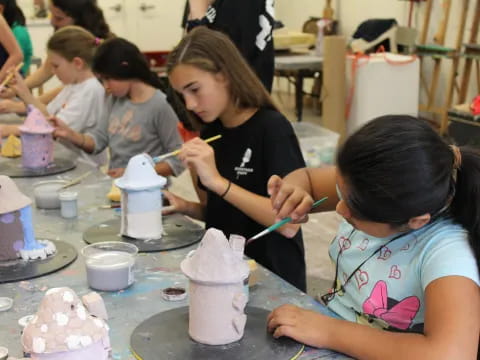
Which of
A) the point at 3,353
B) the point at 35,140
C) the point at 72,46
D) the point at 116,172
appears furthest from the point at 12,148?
the point at 3,353

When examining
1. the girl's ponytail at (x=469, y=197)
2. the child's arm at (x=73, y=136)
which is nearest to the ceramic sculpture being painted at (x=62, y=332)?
the girl's ponytail at (x=469, y=197)

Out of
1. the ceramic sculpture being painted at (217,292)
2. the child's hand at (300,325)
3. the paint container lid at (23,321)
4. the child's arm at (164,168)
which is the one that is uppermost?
the ceramic sculpture being painted at (217,292)

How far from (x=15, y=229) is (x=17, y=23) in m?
3.19

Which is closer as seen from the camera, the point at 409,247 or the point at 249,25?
the point at 409,247

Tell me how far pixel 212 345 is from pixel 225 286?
A: 0.32 ft

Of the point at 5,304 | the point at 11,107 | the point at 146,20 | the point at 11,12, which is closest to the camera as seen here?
the point at 5,304

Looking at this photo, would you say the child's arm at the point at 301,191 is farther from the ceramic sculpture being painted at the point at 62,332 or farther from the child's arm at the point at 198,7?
the child's arm at the point at 198,7

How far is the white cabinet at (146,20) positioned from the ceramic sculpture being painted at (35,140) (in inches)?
209

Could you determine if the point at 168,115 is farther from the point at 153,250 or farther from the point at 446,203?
the point at 446,203

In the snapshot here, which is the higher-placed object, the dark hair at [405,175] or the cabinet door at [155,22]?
the dark hair at [405,175]

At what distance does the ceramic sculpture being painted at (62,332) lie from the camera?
0.89 metres

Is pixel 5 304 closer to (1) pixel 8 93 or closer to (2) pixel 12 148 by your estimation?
(2) pixel 12 148

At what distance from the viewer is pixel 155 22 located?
7.50 metres

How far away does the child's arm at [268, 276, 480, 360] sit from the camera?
938 mm
